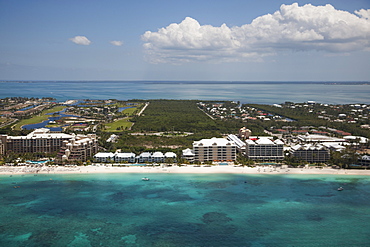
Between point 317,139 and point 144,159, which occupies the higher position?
point 317,139

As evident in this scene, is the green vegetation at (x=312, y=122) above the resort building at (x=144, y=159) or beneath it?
above

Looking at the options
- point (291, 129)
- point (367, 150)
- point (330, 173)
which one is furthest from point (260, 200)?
point (291, 129)

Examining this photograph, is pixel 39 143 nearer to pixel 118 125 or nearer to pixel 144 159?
pixel 144 159

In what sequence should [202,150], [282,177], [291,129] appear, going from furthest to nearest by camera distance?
[291,129] → [202,150] → [282,177]

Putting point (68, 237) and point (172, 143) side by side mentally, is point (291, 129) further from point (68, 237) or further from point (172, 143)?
point (68, 237)

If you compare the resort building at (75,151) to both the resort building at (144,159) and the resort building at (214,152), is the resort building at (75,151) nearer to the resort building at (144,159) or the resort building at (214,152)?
the resort building at (144,159)

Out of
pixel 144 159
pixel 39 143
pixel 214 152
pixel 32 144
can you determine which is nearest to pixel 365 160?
pixel 214 152

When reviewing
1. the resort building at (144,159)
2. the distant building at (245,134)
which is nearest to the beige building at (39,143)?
the resort building at (144,159)
